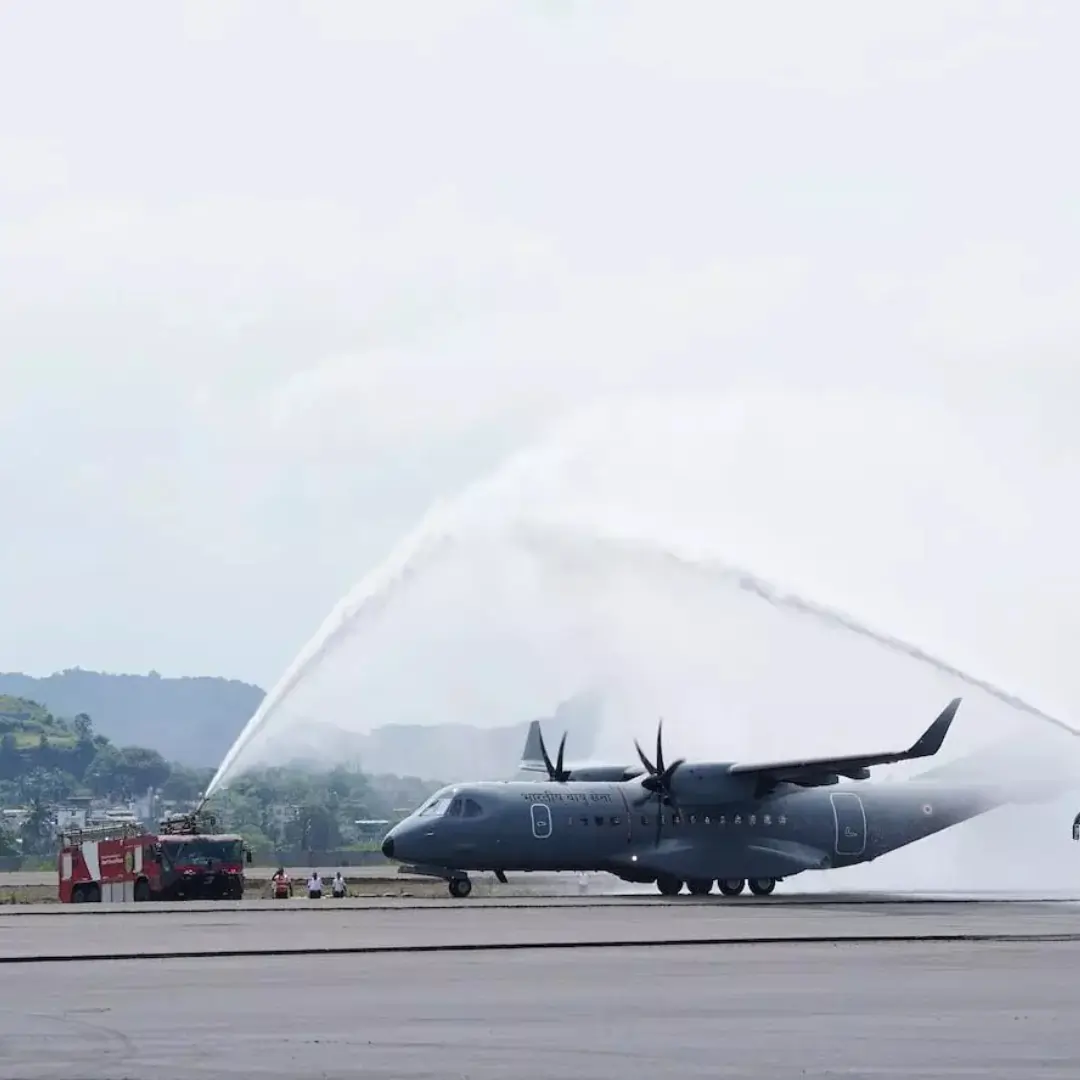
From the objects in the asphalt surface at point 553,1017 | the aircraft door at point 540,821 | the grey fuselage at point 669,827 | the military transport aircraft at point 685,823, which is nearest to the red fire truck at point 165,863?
the military transport aircraft at point 685,823

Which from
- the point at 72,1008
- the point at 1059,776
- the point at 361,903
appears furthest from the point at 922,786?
the point at 72,1008

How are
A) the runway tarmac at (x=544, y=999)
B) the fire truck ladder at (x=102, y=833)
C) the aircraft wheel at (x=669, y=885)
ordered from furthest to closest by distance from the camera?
the fire truck ladder at (x=102, y=833) → the aircraft wheel at (x=669, y=885) → the runway tarmac at (x=544, y=999)

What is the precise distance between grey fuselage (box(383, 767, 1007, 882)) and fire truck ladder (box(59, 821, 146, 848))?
32.3ft

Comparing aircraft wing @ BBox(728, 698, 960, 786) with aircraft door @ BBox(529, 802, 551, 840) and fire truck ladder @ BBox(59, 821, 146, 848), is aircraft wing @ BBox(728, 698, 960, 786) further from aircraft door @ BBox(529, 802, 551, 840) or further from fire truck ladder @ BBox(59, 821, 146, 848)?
fire truck ladder @ BBox(59, 821, 146, 848)

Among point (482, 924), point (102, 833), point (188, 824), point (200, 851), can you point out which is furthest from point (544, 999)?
point (102, 833)

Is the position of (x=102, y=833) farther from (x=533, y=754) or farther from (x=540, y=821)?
(x=533, y=754)

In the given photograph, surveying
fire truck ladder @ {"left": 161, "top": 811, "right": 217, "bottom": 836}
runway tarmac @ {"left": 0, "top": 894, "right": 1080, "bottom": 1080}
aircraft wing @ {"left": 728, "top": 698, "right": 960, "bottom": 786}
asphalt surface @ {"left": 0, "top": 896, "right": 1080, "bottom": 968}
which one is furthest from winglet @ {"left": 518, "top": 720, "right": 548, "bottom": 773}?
runway tarmac @ {"left": 0, "top": 894, "right": 1080, "bottom": 1080}

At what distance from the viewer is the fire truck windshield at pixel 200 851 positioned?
5762 centimetres

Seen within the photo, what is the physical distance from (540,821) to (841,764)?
8.48 m

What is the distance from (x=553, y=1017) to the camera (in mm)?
20672

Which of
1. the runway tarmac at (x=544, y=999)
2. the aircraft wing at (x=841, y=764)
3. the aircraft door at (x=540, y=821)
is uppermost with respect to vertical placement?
the aircraft wing at (x=841, y=764)

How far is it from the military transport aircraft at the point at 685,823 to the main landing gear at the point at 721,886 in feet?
0.19

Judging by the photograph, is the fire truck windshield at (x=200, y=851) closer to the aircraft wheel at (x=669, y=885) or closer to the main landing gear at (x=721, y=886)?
the aircraft wheel at (x=669, y=885)

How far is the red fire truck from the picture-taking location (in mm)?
57594
